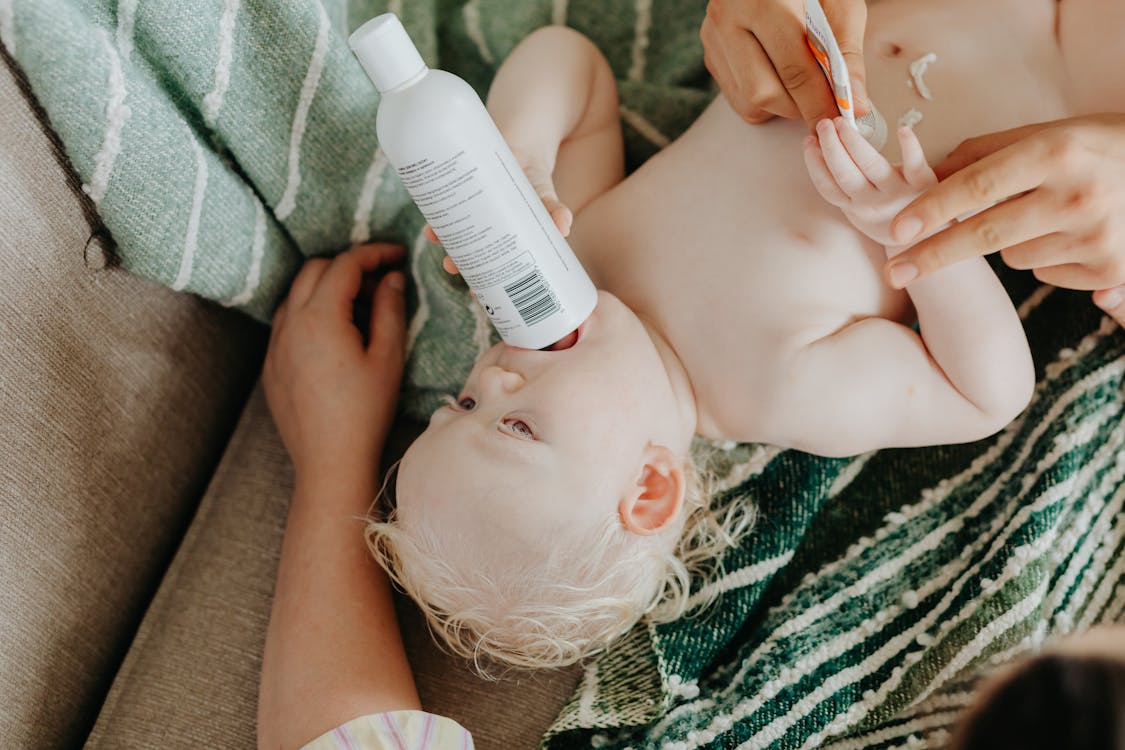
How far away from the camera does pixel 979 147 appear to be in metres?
0.85

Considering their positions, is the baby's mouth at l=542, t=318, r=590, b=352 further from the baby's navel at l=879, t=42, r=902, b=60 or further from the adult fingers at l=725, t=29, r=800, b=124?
the baby's navel at l=879, t=42, r=902, b=60

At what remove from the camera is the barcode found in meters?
0.79

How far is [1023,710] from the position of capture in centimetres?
47

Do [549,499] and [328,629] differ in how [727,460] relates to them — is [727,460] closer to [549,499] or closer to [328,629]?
[549,499]

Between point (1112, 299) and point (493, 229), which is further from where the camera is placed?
point (1112, 299)

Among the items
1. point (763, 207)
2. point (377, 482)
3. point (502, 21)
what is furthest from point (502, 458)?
point (502, 21)

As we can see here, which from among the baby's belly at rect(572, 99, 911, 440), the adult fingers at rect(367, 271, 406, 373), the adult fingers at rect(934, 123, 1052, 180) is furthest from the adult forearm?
the adult fingers at rect(934, 123, 1052, 180)

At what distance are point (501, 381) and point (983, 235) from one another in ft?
1.60

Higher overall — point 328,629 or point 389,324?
point 389,324

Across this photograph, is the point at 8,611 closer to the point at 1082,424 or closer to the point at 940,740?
the point at 940,740

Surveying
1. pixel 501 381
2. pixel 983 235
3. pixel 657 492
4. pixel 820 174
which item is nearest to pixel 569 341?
pixel 501 381

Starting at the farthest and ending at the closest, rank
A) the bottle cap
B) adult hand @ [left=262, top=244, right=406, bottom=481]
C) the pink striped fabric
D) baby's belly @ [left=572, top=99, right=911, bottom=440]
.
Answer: adult hand @ [left=262, top=244, right=406, bottom=481]
baby's belly @ [left=572, top=99, right=911, bottom=440]
the pink striped fabric
the bottle cap

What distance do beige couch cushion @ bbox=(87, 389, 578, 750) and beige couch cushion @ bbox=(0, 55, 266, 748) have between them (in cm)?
5

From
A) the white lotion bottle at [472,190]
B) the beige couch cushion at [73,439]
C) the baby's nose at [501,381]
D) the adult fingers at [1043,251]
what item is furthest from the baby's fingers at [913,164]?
the beige couch cushion at [73,439]
